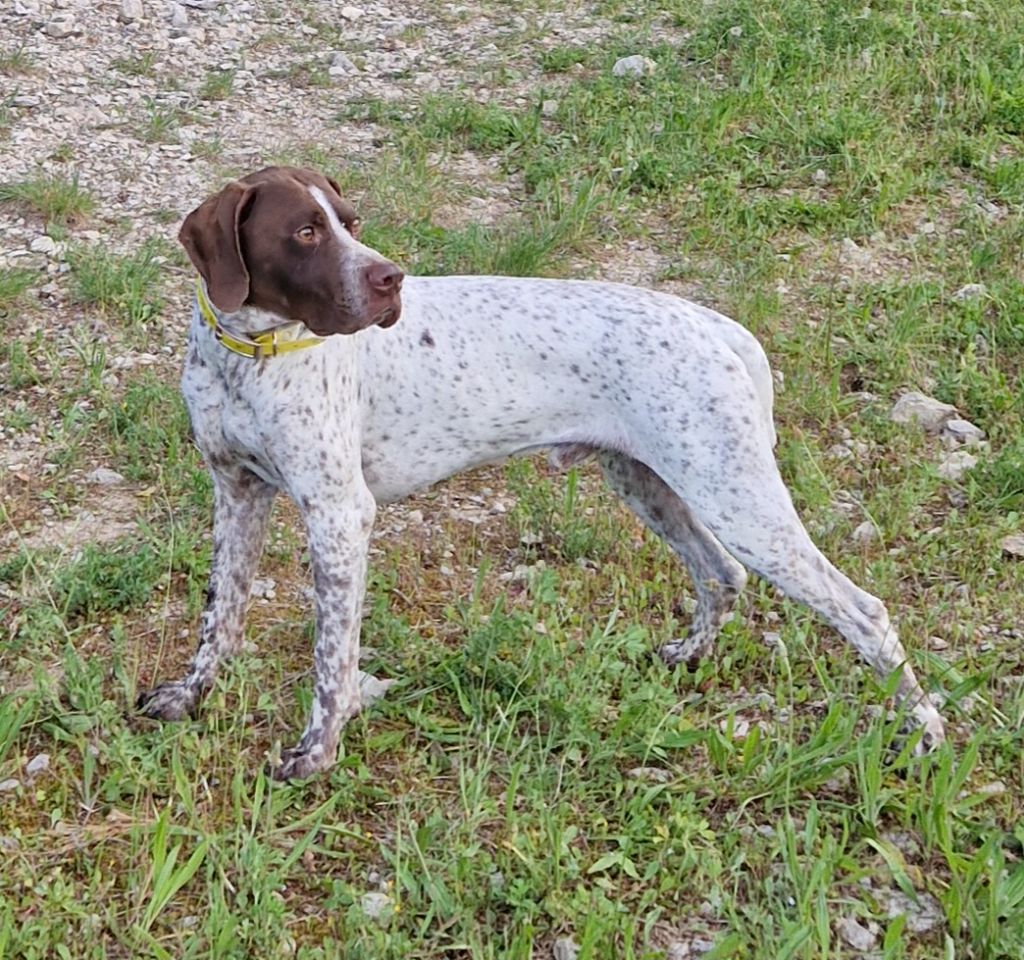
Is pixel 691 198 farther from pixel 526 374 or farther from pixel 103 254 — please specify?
pixel 526 374

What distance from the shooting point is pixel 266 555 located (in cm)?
504

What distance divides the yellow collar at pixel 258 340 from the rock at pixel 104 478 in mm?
1625

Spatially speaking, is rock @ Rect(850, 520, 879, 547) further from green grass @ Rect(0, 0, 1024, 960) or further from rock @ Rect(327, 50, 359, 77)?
rock @ Rect(327, 50, 359, 77)

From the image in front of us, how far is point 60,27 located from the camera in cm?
877

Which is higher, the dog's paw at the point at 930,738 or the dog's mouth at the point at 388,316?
the dog's mouth at the point at 388,316

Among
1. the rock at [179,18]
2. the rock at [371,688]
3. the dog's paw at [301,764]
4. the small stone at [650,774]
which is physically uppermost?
the small stone at [650,774]

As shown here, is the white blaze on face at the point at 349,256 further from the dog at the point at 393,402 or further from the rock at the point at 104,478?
the rock at the point at 104,478

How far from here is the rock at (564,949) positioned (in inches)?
138

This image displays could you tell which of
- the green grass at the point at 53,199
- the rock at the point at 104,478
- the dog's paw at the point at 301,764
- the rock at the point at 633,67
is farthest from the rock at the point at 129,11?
the dog's paw at the point at 301,764

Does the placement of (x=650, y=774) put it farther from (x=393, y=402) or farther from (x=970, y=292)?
(x=970, y=292)

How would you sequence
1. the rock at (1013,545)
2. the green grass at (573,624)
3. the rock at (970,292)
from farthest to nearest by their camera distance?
the rock at (970,292)
the rock at (1013,545)
the green grass at (573,624)

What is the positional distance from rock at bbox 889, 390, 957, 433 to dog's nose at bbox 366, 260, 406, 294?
2771 millimetres

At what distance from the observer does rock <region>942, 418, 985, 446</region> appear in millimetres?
5758

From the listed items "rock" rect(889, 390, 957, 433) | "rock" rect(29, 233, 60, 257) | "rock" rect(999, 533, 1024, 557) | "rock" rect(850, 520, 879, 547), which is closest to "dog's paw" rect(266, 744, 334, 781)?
"rock" rect(850, 520, 879, 547)
